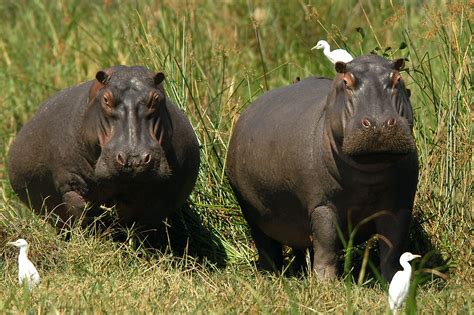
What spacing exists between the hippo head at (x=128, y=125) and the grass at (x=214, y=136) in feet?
1.35

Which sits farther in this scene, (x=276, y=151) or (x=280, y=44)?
(x=280, y=44)

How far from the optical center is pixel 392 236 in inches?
262

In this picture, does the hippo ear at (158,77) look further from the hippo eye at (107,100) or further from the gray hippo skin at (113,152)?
the hippo eye at (107,100)

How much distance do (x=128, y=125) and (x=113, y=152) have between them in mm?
174

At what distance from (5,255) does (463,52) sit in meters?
2.81

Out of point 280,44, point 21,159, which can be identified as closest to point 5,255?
point 21,159

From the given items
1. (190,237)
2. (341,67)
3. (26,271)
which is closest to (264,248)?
(190,237)

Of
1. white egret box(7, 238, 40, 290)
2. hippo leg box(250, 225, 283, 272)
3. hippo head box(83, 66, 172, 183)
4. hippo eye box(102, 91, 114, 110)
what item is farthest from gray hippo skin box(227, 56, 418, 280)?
white egret box(7, 238, 40, 290)

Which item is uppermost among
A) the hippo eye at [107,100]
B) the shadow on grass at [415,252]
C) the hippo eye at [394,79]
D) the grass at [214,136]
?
the hippo eye at [107,100]

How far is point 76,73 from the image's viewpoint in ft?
35.4

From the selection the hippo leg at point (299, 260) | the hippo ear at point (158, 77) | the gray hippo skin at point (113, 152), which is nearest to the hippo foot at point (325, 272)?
the gray hippo skin at point (113, 152)

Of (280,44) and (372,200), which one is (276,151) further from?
(280,44)

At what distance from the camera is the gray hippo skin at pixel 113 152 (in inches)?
276

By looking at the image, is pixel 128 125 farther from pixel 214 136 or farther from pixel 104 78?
pixel 214 136
